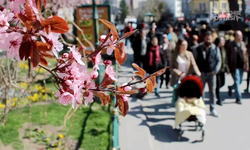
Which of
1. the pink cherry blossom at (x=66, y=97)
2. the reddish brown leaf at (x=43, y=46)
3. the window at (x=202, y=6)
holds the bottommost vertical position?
the pink cherry blossom at (x=66, y=97)

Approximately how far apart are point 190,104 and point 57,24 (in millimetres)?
5489

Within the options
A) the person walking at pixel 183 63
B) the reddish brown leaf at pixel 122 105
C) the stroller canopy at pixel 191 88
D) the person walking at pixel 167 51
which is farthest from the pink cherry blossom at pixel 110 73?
the person walking at pixel 167 51

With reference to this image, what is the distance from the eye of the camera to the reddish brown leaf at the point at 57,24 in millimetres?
1404

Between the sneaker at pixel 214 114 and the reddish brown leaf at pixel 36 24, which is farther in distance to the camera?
the sneaker at pixel 214 114

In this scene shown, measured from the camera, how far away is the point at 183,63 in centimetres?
780

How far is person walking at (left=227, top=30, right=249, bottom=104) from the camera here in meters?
8.62

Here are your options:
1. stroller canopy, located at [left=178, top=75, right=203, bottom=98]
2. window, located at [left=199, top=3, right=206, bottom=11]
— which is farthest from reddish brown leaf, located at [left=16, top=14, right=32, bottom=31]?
window, located at [left=199, top=3, right=206, bottom=11]

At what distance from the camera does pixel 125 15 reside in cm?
3359

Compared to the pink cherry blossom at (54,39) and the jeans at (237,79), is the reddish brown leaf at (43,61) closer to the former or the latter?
the pink cherry blossom at (54,39)

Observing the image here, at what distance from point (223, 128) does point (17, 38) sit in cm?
580

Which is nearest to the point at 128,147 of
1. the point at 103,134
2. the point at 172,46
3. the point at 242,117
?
the point at 103,134

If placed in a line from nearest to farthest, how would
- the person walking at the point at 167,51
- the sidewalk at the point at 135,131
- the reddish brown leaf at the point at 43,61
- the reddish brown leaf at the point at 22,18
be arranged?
the reddish brown leaf at the point at 22,18 → the reddish brown leaf at the point at 43,61 → the sidewalk at the point at 135,131 → the person walking at the point at 167,51

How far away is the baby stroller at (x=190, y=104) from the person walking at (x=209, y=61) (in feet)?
3.90

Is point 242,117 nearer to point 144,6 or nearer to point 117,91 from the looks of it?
point 117,91
